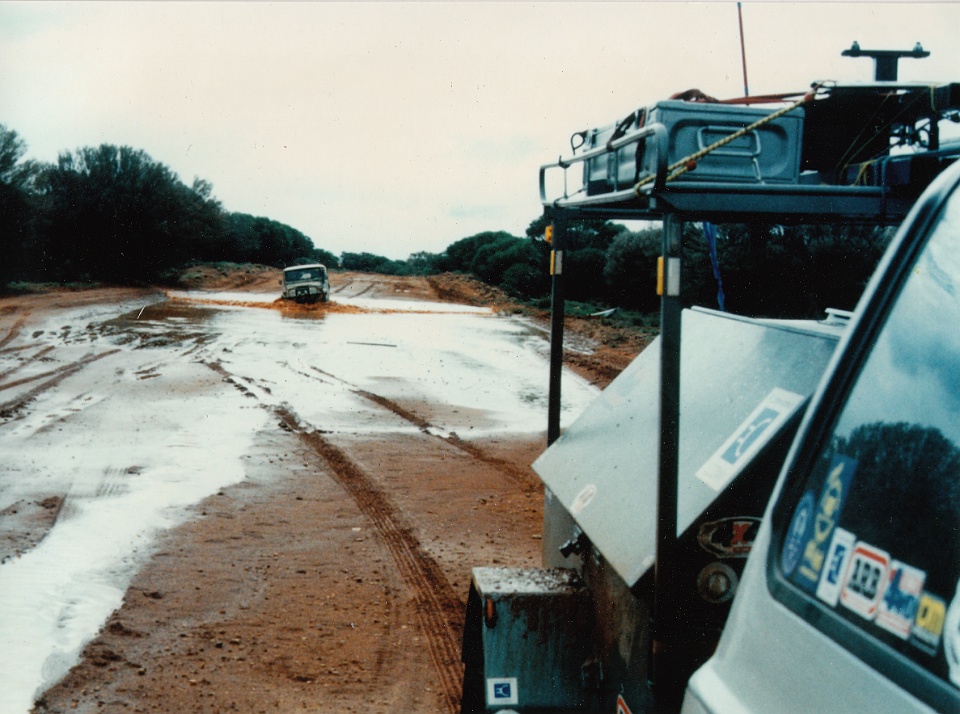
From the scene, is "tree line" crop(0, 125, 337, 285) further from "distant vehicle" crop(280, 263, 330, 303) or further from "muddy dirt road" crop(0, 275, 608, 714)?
"muddy dirt road" crop(0, 275, 608, 714)

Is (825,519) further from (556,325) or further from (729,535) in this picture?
(556,325)

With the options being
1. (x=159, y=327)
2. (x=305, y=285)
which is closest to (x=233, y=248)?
(x=305, y=285)

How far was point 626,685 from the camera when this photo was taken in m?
2.90

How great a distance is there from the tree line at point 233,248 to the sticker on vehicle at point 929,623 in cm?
1694

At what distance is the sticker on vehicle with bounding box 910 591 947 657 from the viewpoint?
1314mm

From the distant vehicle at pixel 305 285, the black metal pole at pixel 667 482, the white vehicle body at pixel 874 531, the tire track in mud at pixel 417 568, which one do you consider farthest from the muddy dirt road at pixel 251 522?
the distant vehicle at pixel 305 285

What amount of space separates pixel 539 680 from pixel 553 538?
2.60 ft

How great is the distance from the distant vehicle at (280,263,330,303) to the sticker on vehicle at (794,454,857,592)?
3634 cm

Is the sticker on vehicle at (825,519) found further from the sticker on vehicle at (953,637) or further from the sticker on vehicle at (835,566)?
the sticker on vehicle at (953,637)

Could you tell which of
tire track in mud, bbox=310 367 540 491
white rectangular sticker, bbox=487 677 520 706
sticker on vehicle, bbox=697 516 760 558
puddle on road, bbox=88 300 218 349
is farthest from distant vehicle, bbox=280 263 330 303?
sticker on vehicle, bbox=697 516 760 558

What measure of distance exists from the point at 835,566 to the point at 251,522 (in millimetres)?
7393

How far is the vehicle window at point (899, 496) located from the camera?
1358 mm

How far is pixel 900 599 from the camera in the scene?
1.40 m

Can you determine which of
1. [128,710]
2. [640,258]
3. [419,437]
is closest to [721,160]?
[128,710]
